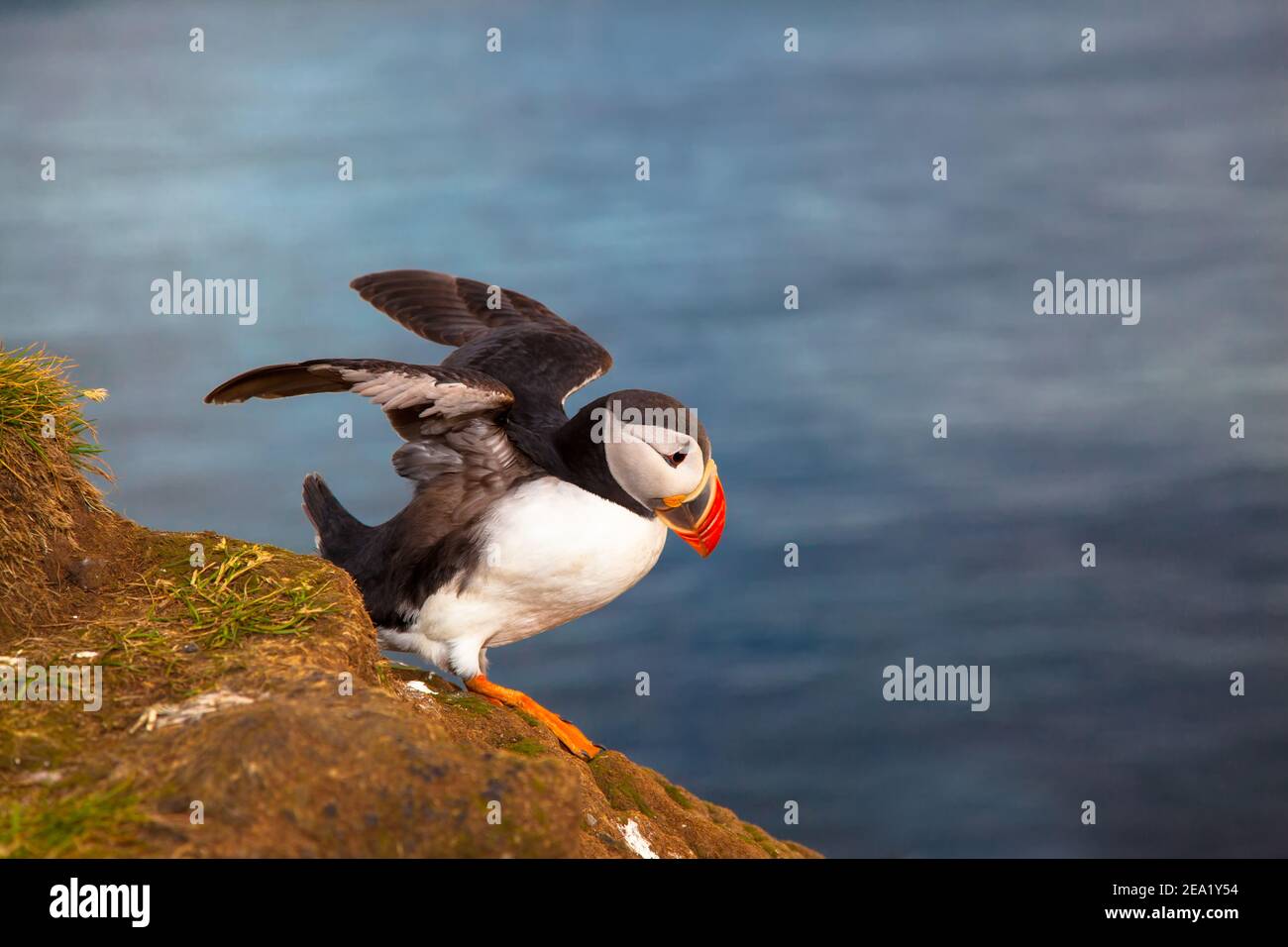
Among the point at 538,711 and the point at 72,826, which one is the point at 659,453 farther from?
the point at 72,826

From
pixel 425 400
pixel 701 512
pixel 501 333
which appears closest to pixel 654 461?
pixel 701 512

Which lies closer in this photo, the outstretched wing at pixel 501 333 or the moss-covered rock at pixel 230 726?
the moss-covered rock at pixel 230 726

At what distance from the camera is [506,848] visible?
355 centimetres

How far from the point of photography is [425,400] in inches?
249

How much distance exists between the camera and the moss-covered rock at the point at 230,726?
3.54 m

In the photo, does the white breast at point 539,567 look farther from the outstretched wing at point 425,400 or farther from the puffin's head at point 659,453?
the outstretched wing at point 425,400

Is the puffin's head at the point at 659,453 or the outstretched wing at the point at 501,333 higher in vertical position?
the outstretched wing at the point at 501,333

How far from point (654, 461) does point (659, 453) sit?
52 millimetres

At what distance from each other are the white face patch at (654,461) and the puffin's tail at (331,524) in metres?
1.90

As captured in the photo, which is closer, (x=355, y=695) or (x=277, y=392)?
(x=355, y=695)

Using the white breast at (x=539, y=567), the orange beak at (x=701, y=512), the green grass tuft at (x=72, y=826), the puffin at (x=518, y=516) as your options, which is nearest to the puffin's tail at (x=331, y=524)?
the puffin at (x=518, y=516)

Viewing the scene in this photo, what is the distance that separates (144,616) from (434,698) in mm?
1740
